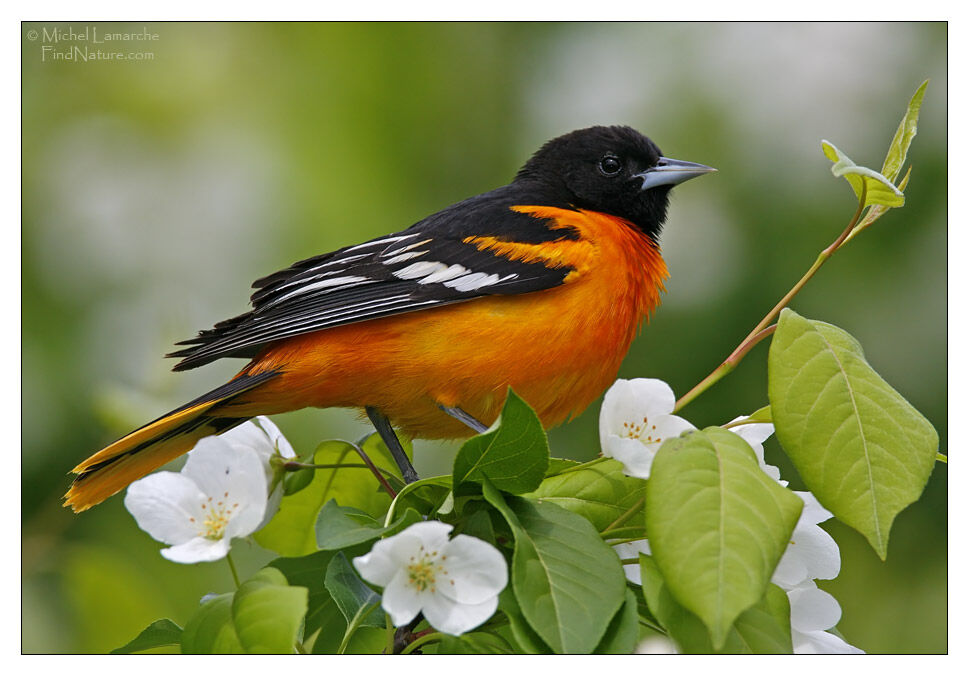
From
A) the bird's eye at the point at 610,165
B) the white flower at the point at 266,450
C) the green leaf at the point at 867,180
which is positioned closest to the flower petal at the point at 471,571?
the white flower at the point at 266,450

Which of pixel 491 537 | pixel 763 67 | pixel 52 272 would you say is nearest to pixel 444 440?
pixel 491 537

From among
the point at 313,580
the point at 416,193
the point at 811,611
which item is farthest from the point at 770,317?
the point at 416,193

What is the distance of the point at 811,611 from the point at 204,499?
3.79ft

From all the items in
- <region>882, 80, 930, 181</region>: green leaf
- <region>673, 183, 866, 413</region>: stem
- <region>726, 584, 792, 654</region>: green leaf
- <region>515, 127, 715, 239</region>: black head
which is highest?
<region>882, 80, 930, 181</region>: green leaf

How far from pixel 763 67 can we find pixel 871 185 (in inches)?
105

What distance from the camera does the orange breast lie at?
Answer: 2.60 m

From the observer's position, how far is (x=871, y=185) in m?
1.68

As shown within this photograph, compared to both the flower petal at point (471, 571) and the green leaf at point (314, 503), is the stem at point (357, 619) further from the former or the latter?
the green leaf at point (314, 503)

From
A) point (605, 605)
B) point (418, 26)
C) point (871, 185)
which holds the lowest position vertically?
point (605, 605)

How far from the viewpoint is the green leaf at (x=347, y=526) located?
1487mm

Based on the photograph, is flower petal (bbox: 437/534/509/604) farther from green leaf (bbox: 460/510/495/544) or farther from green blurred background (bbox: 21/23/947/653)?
green blurred background (bbox: 21/23/947/653)

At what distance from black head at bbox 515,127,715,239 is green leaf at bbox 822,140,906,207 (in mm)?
1634

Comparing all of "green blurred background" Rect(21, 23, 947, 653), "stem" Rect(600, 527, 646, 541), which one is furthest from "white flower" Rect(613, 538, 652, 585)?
"green blurred background" Rect(21, 23, 947, 653)

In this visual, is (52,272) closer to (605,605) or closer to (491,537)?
(491,537)
